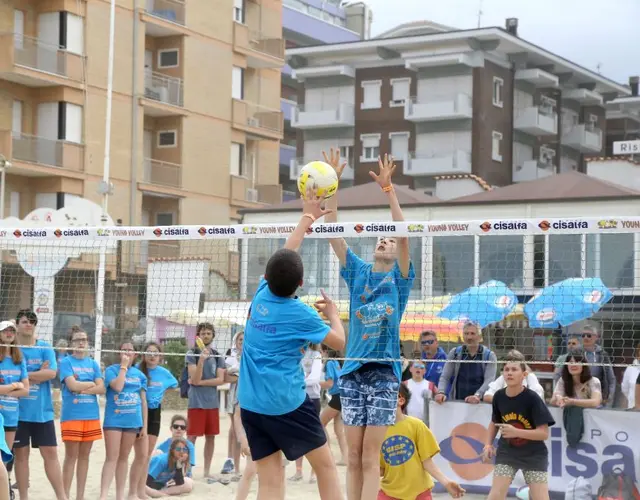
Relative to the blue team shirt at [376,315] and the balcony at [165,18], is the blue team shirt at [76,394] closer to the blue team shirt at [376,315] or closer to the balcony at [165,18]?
the blue team shirt at [376,315]

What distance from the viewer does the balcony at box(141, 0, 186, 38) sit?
37219 millimetres

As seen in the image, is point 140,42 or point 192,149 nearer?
point 140,42

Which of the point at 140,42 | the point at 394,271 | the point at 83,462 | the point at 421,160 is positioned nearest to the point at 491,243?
the point at 83,462

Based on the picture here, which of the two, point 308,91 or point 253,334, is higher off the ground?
point 308,91

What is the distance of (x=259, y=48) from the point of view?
42.1 m

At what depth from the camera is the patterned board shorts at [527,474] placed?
9.17 m

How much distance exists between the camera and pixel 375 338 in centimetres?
775

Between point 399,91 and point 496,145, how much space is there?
15.7ft

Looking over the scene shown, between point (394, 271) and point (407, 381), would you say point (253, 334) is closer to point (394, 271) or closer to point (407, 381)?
point (394, 271)

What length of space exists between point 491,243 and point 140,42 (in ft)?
76.0

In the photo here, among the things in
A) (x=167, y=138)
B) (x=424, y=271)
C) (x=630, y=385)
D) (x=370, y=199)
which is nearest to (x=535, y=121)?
(x=167, y=138)

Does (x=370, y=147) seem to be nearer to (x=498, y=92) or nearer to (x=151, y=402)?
(x=498, y=92)

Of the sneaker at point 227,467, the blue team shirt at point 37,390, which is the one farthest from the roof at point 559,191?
the blue team shirt at point 37,390

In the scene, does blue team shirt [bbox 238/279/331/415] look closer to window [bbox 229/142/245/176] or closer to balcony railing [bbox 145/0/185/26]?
balcony railing [bbox 145/0/185/26]
